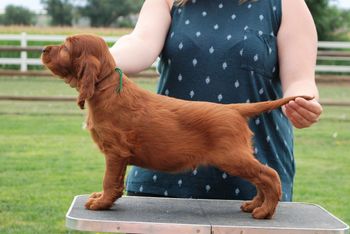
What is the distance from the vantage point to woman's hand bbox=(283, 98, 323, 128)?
2455 millimetres

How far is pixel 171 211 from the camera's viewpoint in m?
2.47

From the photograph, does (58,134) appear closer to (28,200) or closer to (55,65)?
(28,200)

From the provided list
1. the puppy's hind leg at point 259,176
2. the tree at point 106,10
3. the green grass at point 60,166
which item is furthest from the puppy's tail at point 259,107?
the tree at point 106,10

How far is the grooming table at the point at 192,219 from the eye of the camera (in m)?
2.22

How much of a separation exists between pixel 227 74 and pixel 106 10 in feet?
109

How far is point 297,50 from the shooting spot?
2822 millimetres

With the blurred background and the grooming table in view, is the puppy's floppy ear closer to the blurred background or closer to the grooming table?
the grooming table

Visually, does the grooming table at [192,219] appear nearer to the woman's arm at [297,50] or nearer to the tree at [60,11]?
the woman's arm at [297,50]

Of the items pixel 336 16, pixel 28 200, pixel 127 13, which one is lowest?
pixel 127 13

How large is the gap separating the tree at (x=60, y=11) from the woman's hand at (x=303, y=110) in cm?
3360

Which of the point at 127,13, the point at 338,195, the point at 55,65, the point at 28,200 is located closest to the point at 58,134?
the point at 28,200

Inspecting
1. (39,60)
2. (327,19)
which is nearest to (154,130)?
(39,60)

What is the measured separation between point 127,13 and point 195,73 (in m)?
33.9

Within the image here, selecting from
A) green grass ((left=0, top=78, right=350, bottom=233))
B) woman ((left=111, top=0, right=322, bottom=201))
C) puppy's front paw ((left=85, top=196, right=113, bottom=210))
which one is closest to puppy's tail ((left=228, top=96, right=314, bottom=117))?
woman ((left=111, top=0, right=322, bottom=201))
